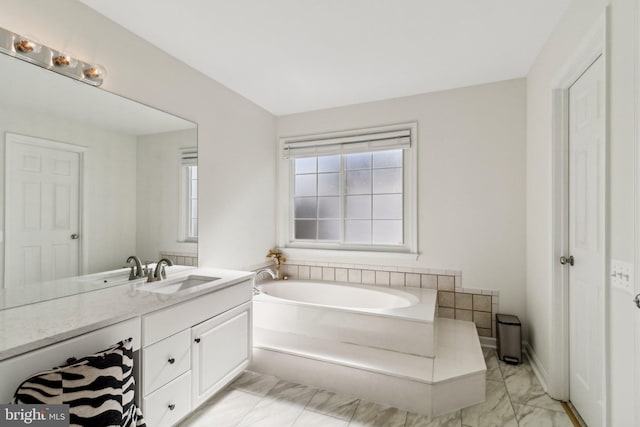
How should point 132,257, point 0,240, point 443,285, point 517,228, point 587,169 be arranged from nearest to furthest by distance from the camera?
point 0,240 < point 587,169 < point 132,257 < point 517,228 < point 443,285

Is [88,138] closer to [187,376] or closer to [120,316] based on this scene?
[120,316]

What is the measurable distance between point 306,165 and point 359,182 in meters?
0.71

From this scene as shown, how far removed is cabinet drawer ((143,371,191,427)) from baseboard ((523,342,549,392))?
7.72 feet

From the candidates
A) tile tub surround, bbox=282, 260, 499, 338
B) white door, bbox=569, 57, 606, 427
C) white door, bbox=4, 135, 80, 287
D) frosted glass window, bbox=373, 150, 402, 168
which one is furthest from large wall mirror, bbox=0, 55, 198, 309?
white door, bbox=569, 57, 606, 427

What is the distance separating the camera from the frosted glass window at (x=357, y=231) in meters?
3.26

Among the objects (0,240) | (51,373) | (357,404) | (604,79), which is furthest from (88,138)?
(604,79)

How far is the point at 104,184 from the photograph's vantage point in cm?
179

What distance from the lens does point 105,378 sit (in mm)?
1101

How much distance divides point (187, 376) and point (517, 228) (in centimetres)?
284

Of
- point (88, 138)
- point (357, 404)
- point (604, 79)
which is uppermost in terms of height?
point (604, 79)

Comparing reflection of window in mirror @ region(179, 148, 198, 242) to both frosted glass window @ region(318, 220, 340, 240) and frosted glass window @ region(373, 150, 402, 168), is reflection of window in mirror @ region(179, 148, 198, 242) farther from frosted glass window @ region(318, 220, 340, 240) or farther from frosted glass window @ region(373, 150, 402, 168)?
frosted glass window @ region(373, 150, 402, 168)

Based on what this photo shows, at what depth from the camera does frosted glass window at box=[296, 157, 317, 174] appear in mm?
3518

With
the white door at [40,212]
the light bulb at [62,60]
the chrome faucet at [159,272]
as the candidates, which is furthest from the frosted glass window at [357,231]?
the light bulb at [62,60]
